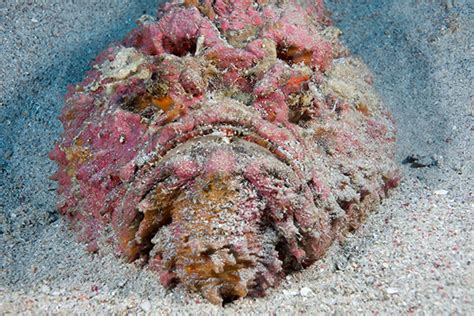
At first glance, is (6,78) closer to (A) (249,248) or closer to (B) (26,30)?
(B) (26,30)

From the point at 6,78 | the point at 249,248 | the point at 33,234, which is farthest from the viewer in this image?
the point at 6,78

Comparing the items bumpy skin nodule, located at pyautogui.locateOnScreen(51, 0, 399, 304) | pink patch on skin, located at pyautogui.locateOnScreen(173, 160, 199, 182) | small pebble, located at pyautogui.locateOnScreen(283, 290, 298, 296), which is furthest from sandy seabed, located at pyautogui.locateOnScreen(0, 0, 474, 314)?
pink patch on skin, located at pyautogui.locateOnScreen(173, 160, 199, 182)

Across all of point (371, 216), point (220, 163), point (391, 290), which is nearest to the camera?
point (220, 163)

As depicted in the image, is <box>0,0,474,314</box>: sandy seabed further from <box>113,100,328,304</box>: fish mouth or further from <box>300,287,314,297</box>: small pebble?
<box>113,100,328,304</box>: fish mouth

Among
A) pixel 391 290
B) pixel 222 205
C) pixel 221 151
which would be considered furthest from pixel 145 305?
pixel 391 290

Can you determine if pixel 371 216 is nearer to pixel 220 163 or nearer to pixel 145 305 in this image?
pixel 220 163

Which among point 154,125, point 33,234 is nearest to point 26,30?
point 33,234
